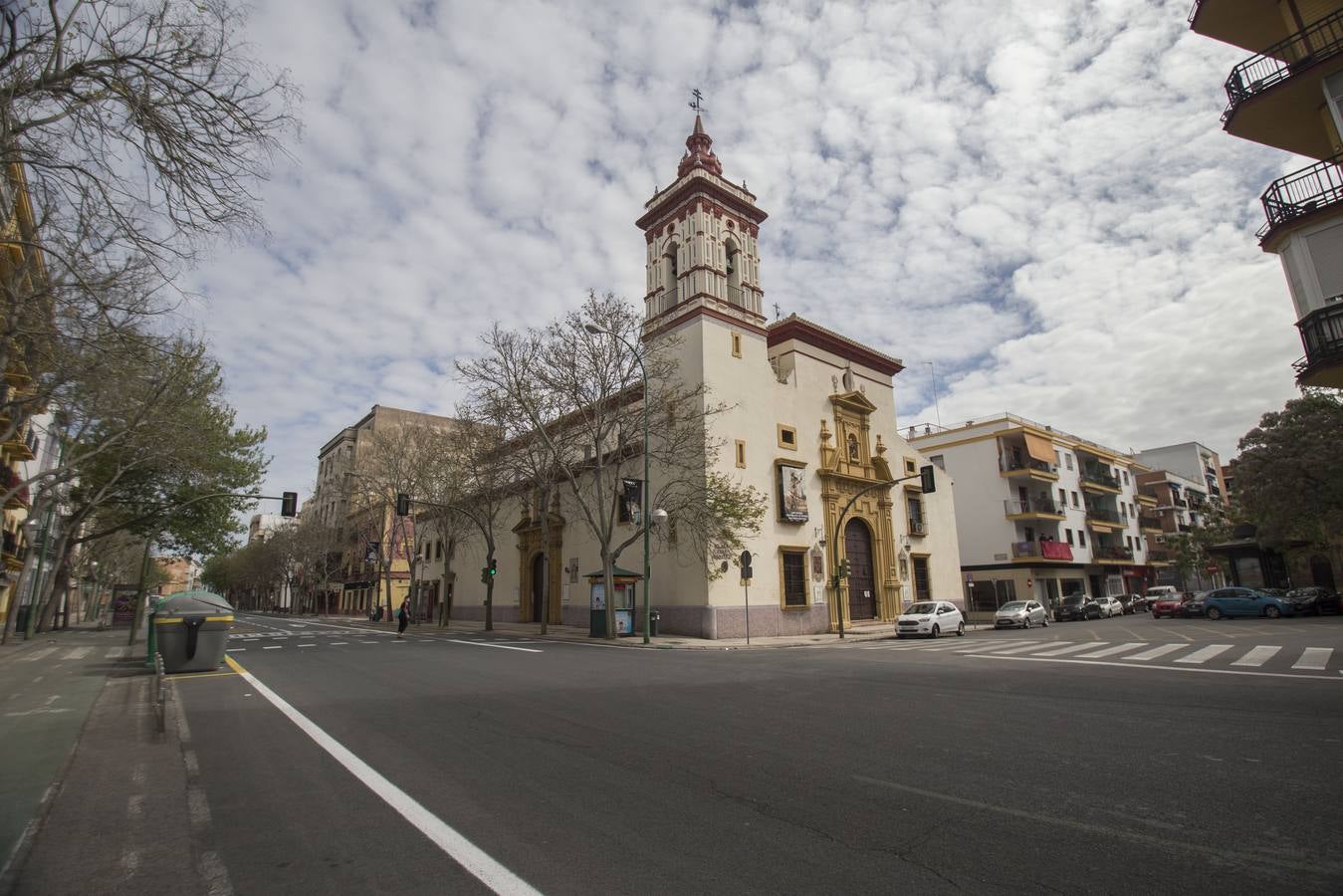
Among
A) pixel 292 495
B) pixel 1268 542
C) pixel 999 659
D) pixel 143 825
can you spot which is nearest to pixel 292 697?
pixel 143 825

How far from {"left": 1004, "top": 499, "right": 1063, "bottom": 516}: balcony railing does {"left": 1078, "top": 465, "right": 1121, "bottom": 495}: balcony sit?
8.06 meters

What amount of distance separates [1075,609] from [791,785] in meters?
41.4

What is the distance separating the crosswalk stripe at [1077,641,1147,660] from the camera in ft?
48.2

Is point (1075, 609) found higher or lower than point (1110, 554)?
lower

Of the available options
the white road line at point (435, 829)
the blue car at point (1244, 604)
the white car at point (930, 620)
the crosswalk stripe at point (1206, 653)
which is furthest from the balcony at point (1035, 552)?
the white road line at point (435, 829)

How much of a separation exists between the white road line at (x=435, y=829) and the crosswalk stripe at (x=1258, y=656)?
14558 millimetres

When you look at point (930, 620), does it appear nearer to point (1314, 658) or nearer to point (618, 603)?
point (618, 603)

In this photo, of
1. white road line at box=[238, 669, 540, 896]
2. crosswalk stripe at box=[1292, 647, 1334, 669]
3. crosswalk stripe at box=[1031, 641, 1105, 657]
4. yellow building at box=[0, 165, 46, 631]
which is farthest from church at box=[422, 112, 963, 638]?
white road line at box=[238, 669, 540, 896]

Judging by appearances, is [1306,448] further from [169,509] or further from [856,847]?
[169,509]

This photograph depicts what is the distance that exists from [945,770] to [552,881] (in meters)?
3.56

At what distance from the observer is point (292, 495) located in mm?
26094

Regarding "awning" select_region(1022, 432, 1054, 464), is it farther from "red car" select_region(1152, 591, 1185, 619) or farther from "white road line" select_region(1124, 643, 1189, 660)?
"white road line" select_region(1124, 643, 1189, 660)

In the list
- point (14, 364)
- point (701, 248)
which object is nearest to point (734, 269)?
point (701, 248)

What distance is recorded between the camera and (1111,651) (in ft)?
51.8
